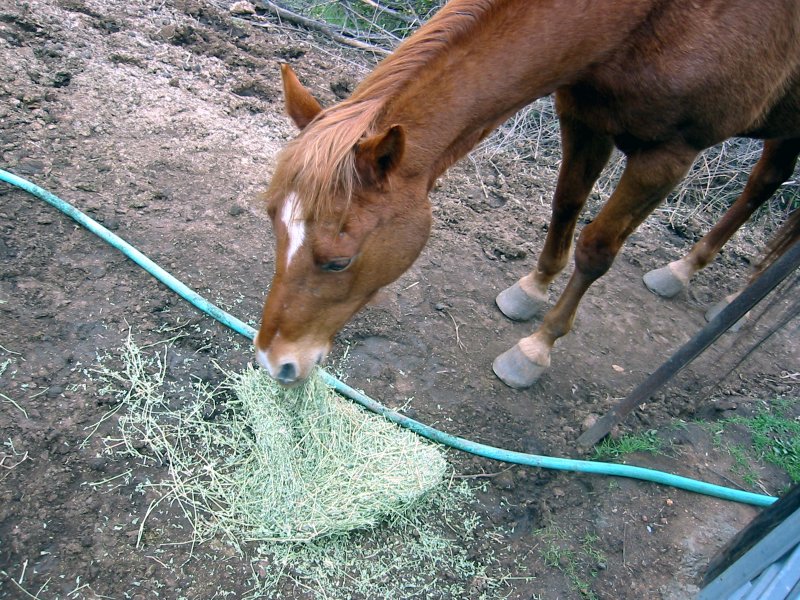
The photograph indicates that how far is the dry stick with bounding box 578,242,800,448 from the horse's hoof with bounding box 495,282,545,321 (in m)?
0.80

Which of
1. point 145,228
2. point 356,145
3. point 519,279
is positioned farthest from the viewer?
point 519,279

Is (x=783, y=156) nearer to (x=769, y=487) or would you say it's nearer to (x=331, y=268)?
(x=769, y=487)

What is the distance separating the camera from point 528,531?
2.17 m

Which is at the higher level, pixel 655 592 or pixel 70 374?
pixel 655 592

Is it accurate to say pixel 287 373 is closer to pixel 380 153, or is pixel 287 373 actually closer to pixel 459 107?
pixel 380 153

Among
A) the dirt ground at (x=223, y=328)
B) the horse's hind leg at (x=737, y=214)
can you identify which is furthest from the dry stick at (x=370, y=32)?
the horse's hind leg at (x=737, y=214)

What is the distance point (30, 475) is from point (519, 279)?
2582 mm

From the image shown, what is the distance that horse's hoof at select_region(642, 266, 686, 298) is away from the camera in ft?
11.5

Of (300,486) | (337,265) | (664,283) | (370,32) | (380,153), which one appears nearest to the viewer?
(380,153)

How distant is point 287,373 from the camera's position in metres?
1.83

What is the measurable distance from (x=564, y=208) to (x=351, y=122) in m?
1.45

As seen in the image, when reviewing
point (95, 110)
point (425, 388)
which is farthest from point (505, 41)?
point (95, 110)

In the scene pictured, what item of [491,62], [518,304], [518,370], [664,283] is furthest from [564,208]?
[664,283]

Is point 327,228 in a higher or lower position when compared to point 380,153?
lower
